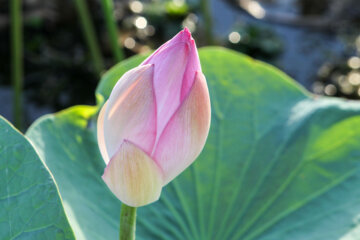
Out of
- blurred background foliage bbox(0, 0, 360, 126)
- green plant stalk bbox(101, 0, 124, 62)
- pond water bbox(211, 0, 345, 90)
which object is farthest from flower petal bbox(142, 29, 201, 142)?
pond water bbox(211, 0, 345, 90)

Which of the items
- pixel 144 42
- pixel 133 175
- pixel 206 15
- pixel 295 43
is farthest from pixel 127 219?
pixel 295 43

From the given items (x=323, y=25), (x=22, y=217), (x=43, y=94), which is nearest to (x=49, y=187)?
(x=22, y=217)

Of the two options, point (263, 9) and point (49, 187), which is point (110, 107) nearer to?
point (49, 187)

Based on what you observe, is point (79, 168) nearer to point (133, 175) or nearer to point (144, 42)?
point (133, 175)

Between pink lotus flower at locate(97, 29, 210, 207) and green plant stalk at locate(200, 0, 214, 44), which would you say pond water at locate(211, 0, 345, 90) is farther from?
pink lotus flower at locate(97, 29, 210, 207)

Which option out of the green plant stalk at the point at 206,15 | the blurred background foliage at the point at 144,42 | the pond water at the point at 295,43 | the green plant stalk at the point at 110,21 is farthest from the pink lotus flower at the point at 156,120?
the pond water at the point at 295,43

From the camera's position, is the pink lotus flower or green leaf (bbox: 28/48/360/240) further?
green leaf (bbox: 28/48/360/240)
